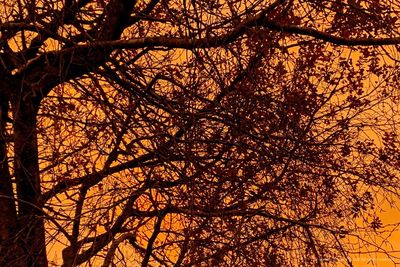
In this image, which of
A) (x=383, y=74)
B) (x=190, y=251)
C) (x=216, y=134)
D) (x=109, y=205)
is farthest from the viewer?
(x=383, y=74)


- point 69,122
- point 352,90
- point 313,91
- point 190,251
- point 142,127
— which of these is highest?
point 352,90

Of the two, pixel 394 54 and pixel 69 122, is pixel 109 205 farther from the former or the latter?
pixel 394 54

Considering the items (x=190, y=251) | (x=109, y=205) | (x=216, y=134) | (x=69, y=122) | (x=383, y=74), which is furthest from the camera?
(x=383, y=74)

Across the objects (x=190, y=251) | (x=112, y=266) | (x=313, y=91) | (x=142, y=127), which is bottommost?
(x=112, y=266)

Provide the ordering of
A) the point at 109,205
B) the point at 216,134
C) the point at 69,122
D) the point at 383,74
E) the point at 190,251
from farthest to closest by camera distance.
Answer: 1. the point at 383,74
2. the point at 69,122
3. the point at 190,251
4. the point at 216,134
5. the point at 109,205

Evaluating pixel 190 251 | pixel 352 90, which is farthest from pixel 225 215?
pixel 352 90

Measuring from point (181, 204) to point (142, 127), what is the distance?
2.98 feet

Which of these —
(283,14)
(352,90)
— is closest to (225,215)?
(283,14)

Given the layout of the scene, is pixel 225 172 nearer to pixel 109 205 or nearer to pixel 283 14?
pixel 109 205

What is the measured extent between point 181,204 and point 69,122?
2089 millimetres

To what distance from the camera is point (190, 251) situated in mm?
7828

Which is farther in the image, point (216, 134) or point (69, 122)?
point (69, 122)

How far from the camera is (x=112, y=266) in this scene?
7113 mm

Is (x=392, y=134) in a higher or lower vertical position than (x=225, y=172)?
higher
